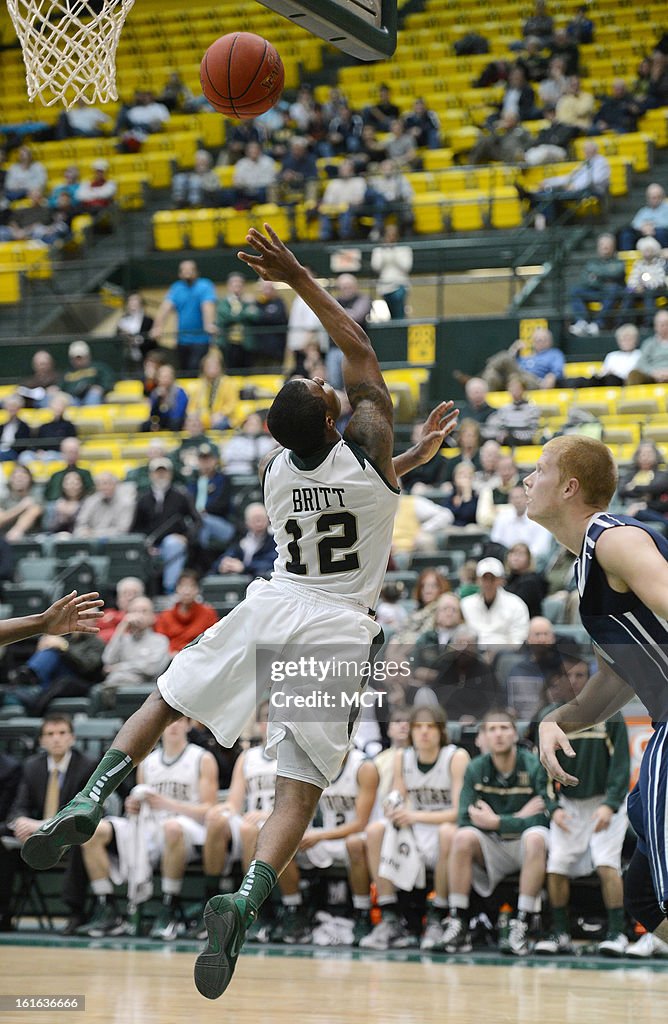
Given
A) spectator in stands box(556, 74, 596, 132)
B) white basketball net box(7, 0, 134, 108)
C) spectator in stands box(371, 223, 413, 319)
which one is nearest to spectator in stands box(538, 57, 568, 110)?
spectator in stands box(556, 74, 596, 132)

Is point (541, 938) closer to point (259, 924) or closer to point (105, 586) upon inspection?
point (259, 924)

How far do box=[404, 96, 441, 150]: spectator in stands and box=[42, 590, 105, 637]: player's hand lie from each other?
14.0 metres

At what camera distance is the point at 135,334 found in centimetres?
1622

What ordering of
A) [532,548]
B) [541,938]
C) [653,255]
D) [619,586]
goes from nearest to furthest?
[619,586], [541,938], [532,548], [653,255]

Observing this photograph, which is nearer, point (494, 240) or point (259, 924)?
point (259, 924)

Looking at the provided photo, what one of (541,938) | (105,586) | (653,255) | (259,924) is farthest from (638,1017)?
(653,255)

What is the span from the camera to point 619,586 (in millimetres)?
4152

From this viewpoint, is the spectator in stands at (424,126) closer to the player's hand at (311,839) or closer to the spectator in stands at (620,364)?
the spectator in stands at (620,364)

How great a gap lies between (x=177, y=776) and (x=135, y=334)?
8.05m

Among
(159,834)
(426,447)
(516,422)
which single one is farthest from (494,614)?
(426,447)

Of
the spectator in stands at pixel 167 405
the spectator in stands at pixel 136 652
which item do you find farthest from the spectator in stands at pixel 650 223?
the spectator in stands at pixel 136 652

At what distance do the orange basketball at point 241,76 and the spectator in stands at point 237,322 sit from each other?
30.3 ft

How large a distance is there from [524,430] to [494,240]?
409 centimetres

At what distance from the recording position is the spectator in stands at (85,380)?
15680mm
